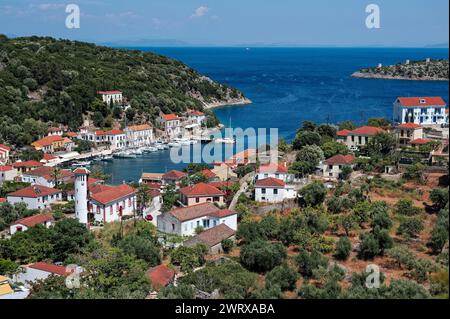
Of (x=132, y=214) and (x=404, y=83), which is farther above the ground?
(x=404, y=83)

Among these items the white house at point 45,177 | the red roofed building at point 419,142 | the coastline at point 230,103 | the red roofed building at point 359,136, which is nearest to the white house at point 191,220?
the white house at point 45,177

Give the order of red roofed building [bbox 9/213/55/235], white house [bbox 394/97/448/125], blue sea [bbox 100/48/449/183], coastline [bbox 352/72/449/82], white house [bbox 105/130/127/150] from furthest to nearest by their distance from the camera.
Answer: coastline [bbox 352/72/449/82] → white house [bbox 105/130/127/150] → blue sea [bbox 100/48/449/183] → white house [bbox 394/97/448/125] → red roofed building [bbox 9/213/55/235]

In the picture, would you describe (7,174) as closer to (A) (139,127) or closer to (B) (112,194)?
(B) (112,194)

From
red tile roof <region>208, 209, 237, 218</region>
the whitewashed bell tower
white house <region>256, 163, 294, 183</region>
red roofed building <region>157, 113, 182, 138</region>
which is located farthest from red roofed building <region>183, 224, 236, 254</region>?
red roofed building <region>157, 113, 182, 138</region>

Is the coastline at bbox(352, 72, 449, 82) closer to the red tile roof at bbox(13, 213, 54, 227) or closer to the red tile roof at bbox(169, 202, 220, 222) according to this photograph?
the red tile roof at bbox(169, 202, 220, 222)
